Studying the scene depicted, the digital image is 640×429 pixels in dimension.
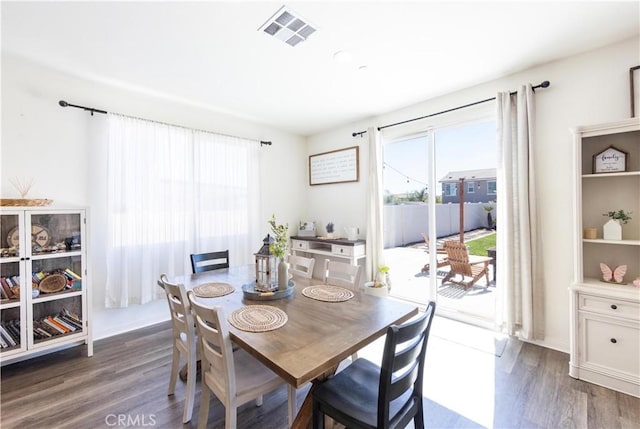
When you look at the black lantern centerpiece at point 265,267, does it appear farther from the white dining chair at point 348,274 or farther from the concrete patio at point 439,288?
the concrete patio at point 439,288

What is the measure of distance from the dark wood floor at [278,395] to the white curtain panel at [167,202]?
781mm

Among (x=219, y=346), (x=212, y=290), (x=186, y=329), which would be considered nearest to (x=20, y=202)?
(x=212, y=290)

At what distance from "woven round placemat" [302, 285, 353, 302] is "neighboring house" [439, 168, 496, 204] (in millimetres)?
2035

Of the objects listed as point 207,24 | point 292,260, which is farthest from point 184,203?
point 207,24

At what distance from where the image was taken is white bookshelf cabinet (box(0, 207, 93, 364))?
7.27 ft

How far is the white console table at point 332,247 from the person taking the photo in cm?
377

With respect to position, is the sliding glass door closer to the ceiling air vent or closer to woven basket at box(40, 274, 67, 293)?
the ceiling air vent

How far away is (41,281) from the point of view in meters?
2.37

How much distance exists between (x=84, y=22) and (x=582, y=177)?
3.88 metres

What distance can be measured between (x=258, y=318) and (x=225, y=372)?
307 mm

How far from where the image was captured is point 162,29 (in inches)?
77.5

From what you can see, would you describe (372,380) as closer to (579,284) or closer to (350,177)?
(579,284)

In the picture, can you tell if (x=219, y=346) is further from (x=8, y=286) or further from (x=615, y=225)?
(x=615, y=225)

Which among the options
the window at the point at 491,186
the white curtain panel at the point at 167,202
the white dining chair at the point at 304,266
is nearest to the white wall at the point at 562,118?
the window at the point at 491,186
